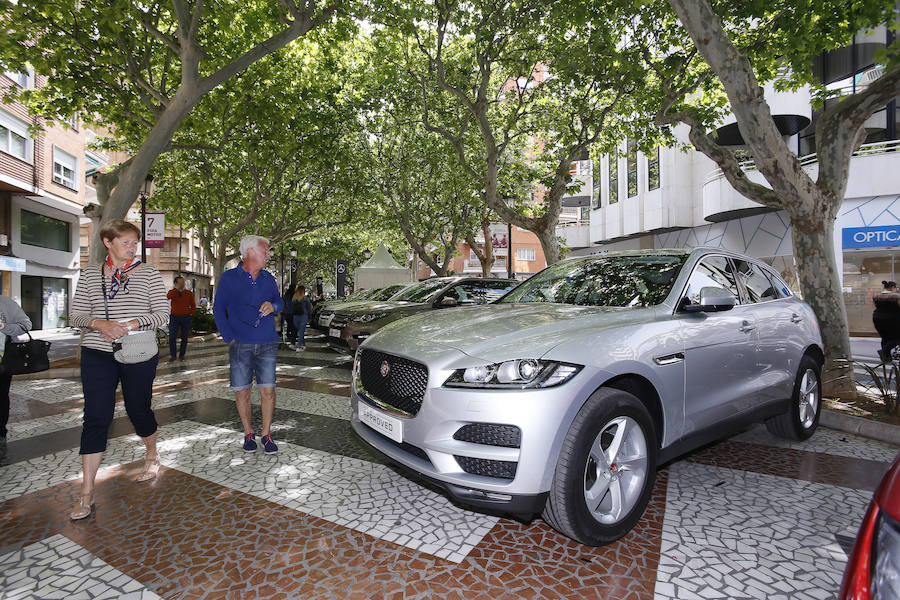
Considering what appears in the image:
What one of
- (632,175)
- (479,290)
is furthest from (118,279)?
(632,175)

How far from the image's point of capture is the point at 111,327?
10.1 ft

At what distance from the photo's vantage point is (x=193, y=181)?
2014 cm

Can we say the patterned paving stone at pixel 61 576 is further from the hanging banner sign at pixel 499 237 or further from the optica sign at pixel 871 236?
the optica sign at pixel 871 236

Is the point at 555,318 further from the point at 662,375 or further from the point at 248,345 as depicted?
the point at 248,345

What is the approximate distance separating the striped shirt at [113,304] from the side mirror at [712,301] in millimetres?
3539

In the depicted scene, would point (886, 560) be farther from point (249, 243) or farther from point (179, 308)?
point (179, 308)

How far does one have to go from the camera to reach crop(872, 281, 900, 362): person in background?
872 centimetres

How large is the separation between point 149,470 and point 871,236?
2003cm

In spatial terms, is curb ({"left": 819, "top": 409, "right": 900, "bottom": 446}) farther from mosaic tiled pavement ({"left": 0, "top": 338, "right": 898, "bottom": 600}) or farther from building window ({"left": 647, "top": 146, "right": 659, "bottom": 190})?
building window ({"left": 647, "top": 146, "right": 659, "bottom": 190})

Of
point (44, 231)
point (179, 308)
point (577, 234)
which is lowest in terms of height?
point (179, 308)

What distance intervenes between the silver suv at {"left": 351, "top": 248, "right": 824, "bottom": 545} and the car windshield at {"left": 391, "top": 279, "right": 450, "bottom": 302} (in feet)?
19.7

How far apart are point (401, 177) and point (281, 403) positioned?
14.9m

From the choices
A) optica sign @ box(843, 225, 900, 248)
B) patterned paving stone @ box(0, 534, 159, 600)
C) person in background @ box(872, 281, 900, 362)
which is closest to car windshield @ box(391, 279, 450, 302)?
patterned paving stone @ box(0, 534, 159, 600)

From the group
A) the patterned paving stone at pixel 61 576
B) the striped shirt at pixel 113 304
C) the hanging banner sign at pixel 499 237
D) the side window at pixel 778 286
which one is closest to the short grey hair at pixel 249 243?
the striped shirt at pixel 113 304
